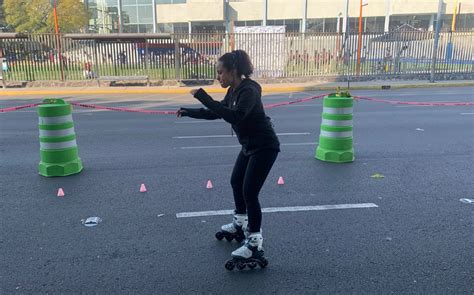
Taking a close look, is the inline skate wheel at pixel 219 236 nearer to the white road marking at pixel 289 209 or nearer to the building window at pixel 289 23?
the white road marking at pixel 289 209

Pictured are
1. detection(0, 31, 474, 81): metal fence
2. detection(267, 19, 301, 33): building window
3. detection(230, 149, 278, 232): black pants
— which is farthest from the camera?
detection(267, 19, 301, 33): building window

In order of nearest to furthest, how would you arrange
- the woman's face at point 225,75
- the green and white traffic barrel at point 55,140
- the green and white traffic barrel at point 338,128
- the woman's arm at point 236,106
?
the woman's arm at point 236,106
the woman's face at point 225,75
the green and white traffic barrel at point 55,140
the green and white traffic barrel at point 338,128

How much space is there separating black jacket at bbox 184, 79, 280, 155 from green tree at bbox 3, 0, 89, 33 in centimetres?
3602

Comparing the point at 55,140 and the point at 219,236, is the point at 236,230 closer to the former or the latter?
the point at 219,236

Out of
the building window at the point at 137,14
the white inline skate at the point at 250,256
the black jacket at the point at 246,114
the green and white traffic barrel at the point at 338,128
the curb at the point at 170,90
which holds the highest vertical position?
the building window at the point at 137,14

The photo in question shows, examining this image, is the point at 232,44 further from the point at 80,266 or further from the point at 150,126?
the point at 80,266

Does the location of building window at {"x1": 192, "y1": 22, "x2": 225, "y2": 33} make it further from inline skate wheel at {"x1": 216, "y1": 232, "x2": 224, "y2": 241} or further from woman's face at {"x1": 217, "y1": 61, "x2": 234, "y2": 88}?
woman's face at {"x1": 217, "y1": 61, "x2": 234, "y2": 88}

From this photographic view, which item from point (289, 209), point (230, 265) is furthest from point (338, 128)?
point (230, 265)

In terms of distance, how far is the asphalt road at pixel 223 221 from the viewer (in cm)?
362

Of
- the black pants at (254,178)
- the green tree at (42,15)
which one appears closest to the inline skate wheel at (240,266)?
the black pants at (254,178)

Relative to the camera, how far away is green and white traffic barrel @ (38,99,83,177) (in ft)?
21.9

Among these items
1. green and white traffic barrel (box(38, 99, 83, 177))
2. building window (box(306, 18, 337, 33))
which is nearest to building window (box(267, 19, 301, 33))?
building window (box(306, 18, 337, 33))

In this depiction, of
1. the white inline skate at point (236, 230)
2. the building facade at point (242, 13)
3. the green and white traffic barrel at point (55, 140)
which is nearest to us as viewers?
the white inline skate at point (236, 230)

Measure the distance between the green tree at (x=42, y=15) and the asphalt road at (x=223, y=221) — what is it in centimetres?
2966
